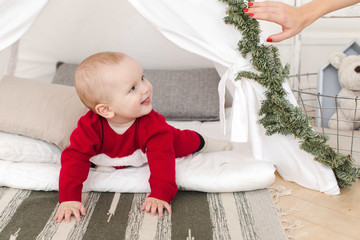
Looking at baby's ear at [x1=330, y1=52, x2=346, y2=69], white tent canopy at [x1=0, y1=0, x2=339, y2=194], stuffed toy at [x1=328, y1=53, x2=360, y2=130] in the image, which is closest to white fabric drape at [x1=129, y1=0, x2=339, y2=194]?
white tent canopy at [x1=0, y1=0, x2=339, y2=194]

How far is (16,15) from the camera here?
138 cm

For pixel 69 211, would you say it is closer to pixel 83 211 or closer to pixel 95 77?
pixel 83 211

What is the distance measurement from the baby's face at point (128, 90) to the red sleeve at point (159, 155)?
7 centimetres

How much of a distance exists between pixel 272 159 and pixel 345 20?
1277mm

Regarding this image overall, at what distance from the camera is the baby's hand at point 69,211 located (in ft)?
4.17

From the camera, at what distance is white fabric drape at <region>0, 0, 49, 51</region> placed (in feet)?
4.46

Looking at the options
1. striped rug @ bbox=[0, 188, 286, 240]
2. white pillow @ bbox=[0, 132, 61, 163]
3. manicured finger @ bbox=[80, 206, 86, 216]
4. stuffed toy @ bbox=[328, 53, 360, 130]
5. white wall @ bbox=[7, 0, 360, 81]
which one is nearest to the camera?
striped rug @ bbox=[0, 188, 286, 240]

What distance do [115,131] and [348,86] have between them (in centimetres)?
117

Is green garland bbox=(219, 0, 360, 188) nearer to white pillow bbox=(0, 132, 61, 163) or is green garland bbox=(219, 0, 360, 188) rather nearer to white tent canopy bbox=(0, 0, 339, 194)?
white tent canopy bbox=(0, 0, 339, 194)

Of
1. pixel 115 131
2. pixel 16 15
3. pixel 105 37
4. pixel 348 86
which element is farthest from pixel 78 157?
pixel 348 86

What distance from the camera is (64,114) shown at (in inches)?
64.7

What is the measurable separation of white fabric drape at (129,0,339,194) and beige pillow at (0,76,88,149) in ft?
1.89

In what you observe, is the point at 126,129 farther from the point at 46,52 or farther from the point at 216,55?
the point at 46,52

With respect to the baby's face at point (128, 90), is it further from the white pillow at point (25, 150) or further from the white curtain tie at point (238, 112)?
the white pillow at point (25, 150)
